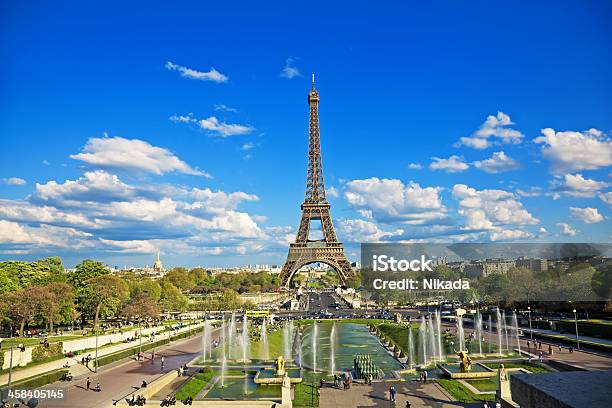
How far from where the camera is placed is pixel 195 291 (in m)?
126

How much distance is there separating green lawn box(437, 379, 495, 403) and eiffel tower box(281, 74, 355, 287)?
82.0 m

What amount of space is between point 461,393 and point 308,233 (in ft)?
295

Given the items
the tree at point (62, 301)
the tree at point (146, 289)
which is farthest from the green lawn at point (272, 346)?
the tree at point (146, 289)

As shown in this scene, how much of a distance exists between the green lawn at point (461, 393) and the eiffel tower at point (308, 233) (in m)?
82.0

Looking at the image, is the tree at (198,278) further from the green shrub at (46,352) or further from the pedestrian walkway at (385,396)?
the pedestrian walkway at (385,396)

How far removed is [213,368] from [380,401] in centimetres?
1464

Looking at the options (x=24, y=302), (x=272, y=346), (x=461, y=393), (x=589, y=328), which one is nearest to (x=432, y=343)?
(x=272, y=346)

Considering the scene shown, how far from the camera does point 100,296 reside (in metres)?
57.2

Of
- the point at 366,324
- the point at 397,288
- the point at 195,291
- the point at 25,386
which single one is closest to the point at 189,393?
the point at 25,386

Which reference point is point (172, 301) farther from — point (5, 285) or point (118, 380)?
point (118, 380)

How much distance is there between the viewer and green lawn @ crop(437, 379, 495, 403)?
2495cm

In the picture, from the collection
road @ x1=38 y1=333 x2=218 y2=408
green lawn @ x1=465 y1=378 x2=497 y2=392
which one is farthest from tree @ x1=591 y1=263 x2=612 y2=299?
road @ x1=38 y1=333 x2=218 y2=408

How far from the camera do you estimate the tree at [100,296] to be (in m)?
57.6

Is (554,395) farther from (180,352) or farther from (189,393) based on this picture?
(180,352)
